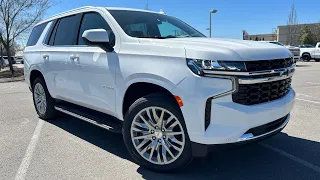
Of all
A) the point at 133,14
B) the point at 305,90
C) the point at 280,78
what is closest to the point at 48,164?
the point at 133,14

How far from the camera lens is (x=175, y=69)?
2.81 meters

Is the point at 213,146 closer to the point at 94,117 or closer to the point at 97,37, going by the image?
the point at 97,37

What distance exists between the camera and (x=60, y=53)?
4504 mm

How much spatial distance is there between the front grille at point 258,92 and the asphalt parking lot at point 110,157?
2.60 ft

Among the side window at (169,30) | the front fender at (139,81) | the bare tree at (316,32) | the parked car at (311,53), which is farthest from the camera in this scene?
the bare tree at (316,32)

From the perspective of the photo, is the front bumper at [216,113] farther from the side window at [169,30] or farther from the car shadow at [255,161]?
the side window at [169,30]

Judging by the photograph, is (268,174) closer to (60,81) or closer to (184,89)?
(184,89)

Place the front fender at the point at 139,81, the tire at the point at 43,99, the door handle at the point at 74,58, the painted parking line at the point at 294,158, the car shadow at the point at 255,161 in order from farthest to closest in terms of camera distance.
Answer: the tire at the point at 43,99, the door handle at the point at 74,58, the painted parking line at the point at 294,158, the car shadow at the point at 255,161, the front fender at the point at 139,81

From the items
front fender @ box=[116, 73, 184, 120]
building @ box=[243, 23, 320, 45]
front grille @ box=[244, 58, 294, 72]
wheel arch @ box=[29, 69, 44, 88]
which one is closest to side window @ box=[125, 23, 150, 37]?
front fender @ box=[116, 73, 184, 120]

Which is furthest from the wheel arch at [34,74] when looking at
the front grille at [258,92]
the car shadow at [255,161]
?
the front grille at [258,92]

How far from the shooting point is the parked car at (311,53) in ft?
85.0

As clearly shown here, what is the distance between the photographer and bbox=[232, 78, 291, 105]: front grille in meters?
2.67

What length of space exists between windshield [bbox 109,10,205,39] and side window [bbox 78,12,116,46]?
0.17 m

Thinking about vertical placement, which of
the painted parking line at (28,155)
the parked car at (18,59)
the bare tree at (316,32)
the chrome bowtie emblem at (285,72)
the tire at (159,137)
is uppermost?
the bare tree at (316,32)
